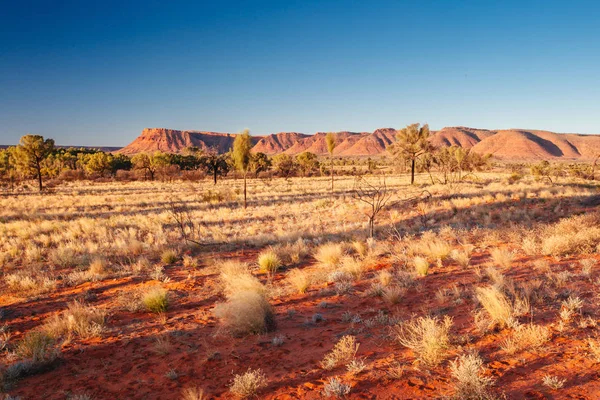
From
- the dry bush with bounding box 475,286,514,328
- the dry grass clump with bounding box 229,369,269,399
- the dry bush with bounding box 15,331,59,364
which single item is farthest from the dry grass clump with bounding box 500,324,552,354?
the dry bush with bounding box 15,331,59,364

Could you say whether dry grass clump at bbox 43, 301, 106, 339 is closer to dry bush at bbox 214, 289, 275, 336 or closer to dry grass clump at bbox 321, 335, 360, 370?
dry bush at bbox 214, 289, 275, 336

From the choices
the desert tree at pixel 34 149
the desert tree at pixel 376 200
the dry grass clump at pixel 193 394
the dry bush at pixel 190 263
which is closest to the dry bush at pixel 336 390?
the dry grass clump at pixel 193 394

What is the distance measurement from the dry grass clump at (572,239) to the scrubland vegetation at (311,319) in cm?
4

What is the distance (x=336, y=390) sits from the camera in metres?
3.64

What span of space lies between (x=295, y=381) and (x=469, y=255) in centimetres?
655

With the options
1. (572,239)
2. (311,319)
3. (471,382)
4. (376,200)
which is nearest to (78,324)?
(311,319)

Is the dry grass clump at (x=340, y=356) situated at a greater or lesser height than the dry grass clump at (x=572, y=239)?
lesser

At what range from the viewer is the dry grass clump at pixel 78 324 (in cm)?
559

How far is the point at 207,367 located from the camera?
450 cm

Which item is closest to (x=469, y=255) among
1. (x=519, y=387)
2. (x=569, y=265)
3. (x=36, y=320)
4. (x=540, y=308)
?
(x=569, y=265)

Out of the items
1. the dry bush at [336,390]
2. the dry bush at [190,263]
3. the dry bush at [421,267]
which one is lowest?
the dry bush at [190,263]

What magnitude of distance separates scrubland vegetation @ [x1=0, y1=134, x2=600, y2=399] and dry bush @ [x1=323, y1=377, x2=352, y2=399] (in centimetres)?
2

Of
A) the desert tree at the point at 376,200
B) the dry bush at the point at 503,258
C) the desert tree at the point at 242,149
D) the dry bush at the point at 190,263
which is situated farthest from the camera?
the desert tree at the point at 242,149

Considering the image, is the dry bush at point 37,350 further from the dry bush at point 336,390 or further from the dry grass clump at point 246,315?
the dry bush at point 336,390
